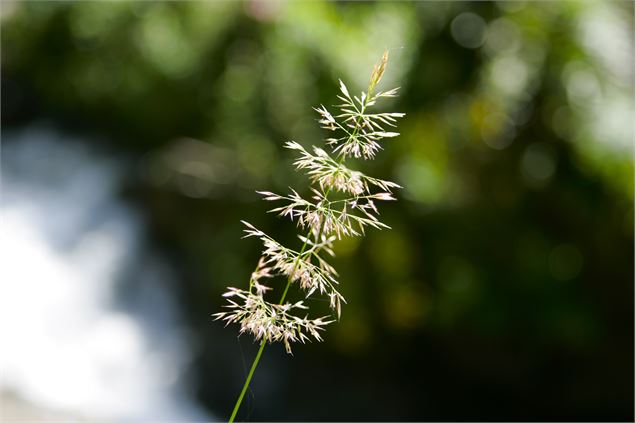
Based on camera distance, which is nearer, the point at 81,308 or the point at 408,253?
the point at 408,253

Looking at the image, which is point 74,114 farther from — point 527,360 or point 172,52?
point 527,360

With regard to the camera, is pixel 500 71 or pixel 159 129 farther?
pixel 159 129

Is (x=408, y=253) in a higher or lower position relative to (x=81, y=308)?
higher

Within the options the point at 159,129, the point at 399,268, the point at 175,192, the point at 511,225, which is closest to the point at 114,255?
the point at 175,192

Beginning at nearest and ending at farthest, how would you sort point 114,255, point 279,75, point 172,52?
point 279,75 < point 114,255 < point 172,52
